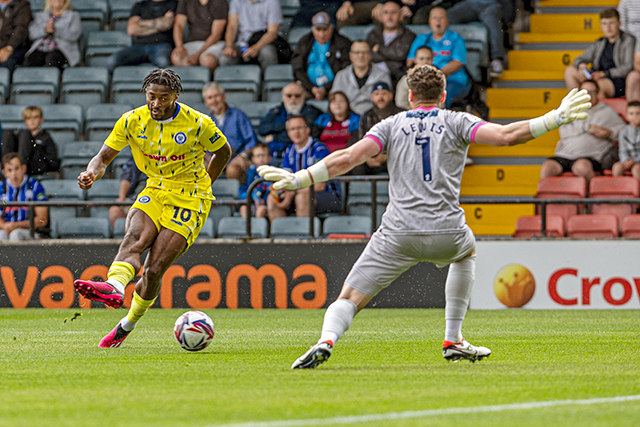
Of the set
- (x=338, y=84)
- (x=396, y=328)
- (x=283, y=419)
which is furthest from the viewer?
(x=338, y=84)

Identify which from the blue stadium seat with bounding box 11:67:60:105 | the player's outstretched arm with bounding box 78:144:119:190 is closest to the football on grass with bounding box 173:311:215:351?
the player's outstretched arm with bounding box 78:144:119:190

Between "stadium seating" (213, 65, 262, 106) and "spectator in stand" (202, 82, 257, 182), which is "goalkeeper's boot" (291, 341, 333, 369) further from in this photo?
"stadium seating" (213, 65, 262, 106)

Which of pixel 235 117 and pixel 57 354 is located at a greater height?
pixel 235 117

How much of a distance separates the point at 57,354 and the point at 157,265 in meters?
0.94

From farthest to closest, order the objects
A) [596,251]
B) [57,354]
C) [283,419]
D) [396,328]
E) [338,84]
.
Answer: [338,84] → [596,251] → [396,328] → [57,354] → [283,419]

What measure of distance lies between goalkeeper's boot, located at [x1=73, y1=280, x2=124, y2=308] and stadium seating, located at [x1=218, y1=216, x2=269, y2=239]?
656cm

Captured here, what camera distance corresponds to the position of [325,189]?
521 inches

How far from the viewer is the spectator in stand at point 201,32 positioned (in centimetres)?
1617

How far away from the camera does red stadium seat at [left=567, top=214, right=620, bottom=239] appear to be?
13.0 metres

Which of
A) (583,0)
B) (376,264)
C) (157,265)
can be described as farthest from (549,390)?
(583,0)

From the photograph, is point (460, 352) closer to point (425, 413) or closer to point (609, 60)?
point (425, 413)

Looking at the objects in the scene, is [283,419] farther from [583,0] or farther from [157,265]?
[583,0]

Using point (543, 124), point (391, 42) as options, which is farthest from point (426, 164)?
point (391, 42)

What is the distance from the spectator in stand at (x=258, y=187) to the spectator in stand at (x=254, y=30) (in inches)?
106
